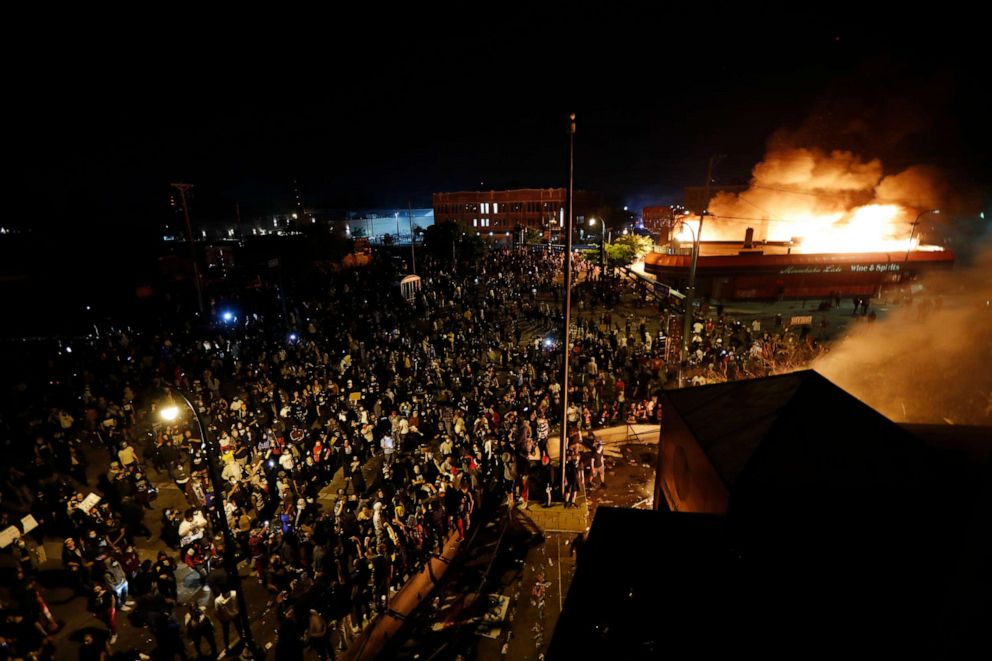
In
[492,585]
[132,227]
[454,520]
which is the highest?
[132,227]

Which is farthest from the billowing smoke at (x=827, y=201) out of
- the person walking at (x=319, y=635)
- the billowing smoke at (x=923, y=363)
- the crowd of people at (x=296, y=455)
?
the person walking at (x=319, y=635)

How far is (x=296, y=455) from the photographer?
12.0 m

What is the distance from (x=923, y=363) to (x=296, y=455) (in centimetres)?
2282

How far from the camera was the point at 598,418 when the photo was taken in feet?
49.0

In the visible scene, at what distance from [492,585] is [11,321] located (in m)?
43.7

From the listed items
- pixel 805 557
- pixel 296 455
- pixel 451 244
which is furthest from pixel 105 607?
pixel 451 244

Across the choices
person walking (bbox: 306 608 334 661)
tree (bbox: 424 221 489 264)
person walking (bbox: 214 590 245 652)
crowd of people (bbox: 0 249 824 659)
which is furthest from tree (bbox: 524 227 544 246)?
person walking (bbox: 306 608 334 661)

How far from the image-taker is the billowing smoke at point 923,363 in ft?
47.8

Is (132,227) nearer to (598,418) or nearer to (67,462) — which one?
(67,462)

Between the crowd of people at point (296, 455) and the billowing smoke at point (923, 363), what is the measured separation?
11.7ft

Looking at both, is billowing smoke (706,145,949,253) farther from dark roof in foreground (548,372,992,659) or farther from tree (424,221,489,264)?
dark roof in foreground (548,372,992,659)

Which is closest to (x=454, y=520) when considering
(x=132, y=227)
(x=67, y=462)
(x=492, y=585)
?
(x=492, y=585)

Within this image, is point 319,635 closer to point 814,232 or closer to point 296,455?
point 296,455

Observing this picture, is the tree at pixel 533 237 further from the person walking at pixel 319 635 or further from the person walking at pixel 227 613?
the person walking at pixel 319 635
